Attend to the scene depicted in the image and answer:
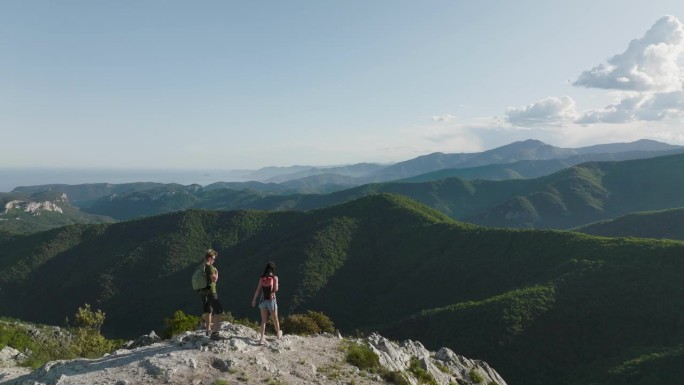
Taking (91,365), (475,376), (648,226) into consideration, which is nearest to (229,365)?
(91,365)

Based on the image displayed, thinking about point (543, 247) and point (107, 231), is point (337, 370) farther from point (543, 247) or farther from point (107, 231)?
point (107, 231)

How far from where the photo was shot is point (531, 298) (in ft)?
262

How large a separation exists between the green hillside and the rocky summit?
588 feet

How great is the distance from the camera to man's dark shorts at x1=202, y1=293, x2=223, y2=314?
20.0 metres

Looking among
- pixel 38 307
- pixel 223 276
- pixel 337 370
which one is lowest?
pixel 38 307

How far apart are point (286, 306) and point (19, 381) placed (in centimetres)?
9974

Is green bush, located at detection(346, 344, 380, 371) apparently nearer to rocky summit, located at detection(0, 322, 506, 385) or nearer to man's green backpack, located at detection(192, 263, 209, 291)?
rocky summit, located at detection(0, 322, 506, 385)

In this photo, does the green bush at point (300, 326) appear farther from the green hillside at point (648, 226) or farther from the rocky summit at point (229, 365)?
the green hillside at point (648, 226)

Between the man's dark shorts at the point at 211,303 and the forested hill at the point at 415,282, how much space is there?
59.2 m

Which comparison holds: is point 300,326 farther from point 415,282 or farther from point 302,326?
point 415,282

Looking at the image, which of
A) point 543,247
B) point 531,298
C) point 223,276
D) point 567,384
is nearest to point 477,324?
point 531,298

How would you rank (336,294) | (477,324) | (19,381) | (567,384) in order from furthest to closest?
(336,294), (477,324), (567,384), (19,381)

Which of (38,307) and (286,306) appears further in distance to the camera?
(38,307)

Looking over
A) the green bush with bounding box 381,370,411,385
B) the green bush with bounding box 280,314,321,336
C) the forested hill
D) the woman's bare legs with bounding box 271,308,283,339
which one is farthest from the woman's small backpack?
the forested hill
